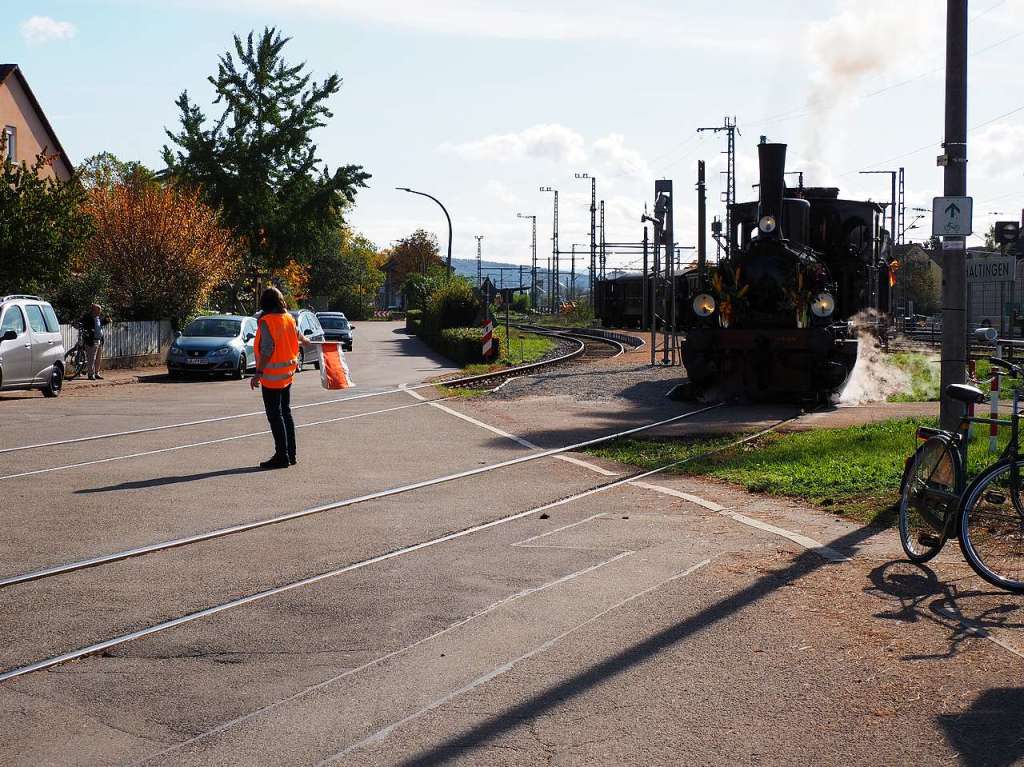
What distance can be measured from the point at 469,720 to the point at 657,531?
4226 mm

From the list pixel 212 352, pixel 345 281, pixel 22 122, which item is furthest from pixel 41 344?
pixel 345 281

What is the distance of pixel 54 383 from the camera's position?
22.7 m

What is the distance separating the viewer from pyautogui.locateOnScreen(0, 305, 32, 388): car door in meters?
20.9

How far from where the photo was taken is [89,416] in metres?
18.2

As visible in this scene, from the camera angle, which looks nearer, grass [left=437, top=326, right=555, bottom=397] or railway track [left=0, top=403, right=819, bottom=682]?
railway track [left=0, top=403, right=819, bottom=682]

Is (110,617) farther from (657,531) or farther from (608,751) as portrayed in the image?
(657,531)

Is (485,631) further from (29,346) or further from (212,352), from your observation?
(212,352)

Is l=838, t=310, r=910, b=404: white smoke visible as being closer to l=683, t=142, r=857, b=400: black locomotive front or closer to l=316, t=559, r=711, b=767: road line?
l=683, t=142, r=857, b=400: black locomotive front

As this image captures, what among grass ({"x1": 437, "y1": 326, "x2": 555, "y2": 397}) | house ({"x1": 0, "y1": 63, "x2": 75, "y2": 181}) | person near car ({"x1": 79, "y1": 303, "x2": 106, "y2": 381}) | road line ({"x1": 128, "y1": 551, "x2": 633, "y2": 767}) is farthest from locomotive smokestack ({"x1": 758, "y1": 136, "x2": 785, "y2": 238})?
house ({"x1": 0, "y1": 63, "x2": 75, "y2": 181})

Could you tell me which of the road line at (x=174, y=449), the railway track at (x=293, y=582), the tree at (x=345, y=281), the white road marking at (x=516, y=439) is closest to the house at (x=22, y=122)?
the white road marking at (x=516, y=439)

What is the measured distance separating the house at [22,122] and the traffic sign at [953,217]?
3966 centimetres

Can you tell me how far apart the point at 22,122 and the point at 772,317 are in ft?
120

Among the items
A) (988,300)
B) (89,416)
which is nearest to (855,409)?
(89,416)

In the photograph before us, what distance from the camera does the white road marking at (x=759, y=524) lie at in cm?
788
